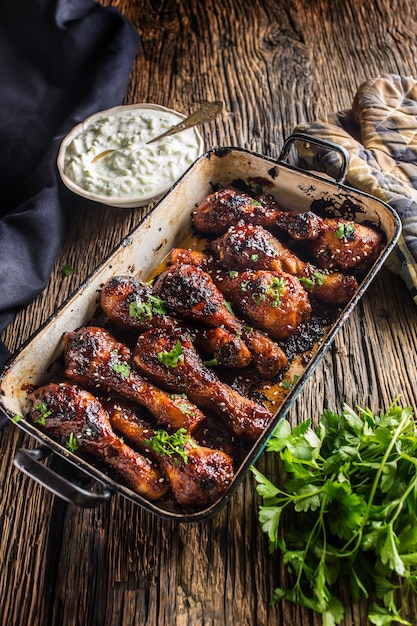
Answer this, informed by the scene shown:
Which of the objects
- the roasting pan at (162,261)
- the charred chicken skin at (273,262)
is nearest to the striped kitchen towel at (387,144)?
the roasting pan at (162,261)

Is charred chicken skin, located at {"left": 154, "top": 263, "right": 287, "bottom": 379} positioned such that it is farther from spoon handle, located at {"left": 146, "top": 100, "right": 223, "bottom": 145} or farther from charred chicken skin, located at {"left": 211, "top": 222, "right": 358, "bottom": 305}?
spoon handle, located at {"left": 146, "top": 100, "right": 223, "bottom": 145}

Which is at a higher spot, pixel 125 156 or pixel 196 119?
pixel 196 119

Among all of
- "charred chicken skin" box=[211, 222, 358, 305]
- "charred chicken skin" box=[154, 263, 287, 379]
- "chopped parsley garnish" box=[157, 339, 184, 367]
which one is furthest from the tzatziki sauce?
"chopped parsley garnish" box=[157, 339, 184, 367]

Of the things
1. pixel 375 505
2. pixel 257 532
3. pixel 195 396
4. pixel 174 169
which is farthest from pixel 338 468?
pixel 174 169

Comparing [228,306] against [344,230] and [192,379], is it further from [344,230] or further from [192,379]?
[344,230]

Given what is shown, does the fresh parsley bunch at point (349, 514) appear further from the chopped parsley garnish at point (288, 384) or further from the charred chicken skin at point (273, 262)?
the charred chicken skin at point (273, 262)

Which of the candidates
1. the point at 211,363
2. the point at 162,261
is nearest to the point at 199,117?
the point at 162,261
